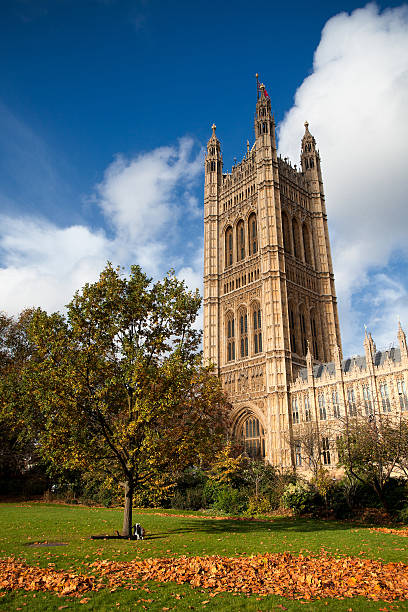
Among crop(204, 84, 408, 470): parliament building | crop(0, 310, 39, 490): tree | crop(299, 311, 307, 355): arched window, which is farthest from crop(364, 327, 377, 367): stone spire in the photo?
crop(0, 310, 39, 490): tree

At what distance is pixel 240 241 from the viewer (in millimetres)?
59312

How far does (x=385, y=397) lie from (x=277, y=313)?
15.6 m

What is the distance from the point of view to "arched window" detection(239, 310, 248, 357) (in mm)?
52500

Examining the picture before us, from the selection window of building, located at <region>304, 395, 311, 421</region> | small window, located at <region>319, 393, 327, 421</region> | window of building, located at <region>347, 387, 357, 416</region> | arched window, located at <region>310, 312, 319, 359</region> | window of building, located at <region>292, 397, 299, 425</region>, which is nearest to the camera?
window of building, located at <region>347, 387, 357, 416</region>

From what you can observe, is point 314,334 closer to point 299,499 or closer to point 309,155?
point 309,155

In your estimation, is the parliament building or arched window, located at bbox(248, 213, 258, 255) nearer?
the parliament building

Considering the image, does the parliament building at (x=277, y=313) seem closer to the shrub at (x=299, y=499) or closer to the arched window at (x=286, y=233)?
the arched window at (x=286, y=233)

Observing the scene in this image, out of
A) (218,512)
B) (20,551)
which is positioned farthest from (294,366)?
(20,551)

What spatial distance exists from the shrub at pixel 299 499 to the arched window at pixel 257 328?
83.4 feet

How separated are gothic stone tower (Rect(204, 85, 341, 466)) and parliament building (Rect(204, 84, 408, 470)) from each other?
0.14 m

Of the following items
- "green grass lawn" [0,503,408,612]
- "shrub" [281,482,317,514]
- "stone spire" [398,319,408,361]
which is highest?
"stone spire" [398,319,408,361]

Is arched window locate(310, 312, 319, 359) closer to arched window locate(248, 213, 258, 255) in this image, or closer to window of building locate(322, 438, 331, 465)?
arched window locate(248, 213, 258, 255)

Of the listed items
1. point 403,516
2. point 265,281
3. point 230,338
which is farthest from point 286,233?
point 403,516

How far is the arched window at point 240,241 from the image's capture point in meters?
58.4
